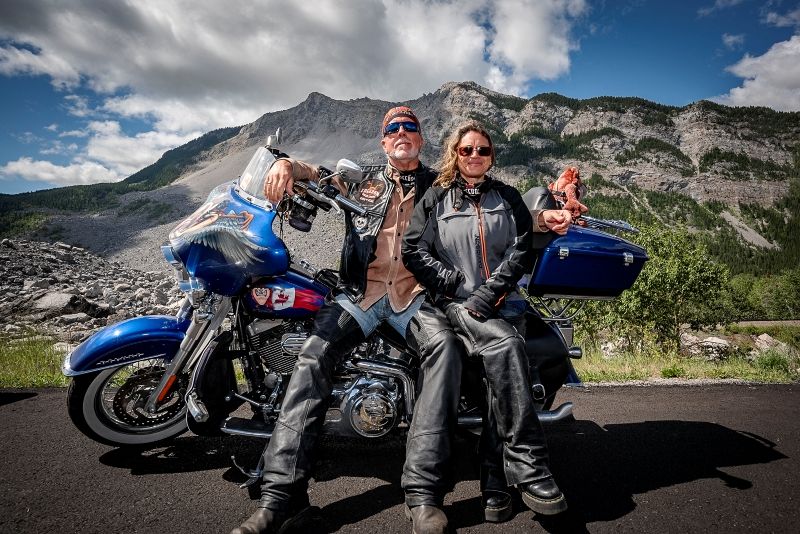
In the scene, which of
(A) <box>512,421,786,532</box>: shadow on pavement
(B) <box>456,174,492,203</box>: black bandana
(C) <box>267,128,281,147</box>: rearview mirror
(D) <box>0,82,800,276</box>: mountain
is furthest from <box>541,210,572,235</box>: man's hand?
(D) <box>0,82,800,276</box>: mountain

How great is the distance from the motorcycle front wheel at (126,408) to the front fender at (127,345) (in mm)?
98

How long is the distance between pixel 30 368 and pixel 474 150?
246 inches

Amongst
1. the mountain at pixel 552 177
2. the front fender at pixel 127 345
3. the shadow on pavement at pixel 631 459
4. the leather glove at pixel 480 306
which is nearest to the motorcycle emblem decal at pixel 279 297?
the front fender at pixel 127 345

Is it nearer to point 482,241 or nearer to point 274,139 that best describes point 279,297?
point 274,139

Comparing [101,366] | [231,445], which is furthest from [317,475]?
[101,366]

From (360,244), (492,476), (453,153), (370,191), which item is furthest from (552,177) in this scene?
(492,476)

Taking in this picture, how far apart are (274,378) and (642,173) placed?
729 feet

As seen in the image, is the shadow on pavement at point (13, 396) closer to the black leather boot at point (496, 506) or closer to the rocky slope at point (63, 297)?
the black leather boot at point (496, 506)

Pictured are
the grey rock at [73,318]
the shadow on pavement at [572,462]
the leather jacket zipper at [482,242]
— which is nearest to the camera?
the shadow on pavement at [572,462]

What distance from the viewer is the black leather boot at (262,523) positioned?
2088mm

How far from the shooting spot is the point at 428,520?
217 cm

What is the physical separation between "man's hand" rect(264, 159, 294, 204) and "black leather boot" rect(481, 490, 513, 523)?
90.4 inches

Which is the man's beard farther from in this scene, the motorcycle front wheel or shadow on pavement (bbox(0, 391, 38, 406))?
shadow on pavement (bbox(0, 391, 38, 406))

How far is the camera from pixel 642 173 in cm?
18838
